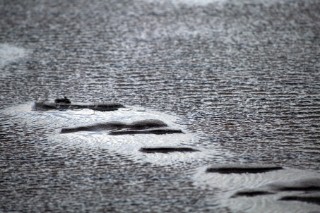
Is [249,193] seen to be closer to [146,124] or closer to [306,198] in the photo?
[306,198]

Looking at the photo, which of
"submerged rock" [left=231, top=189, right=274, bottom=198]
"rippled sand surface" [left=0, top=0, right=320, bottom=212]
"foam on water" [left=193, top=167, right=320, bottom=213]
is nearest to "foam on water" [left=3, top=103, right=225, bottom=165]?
"rippled sand surface" [left=0, top=0, right=320, bottom=212]

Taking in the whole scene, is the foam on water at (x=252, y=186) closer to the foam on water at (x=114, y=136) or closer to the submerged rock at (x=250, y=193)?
the submerged rock at (x=250, y=193)

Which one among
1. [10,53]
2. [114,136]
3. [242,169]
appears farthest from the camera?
[10,53]

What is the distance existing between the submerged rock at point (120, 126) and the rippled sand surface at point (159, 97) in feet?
0.13

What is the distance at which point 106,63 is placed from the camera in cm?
319

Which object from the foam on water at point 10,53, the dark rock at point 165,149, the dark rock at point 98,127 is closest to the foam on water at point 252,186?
the dark rock at point 165,149

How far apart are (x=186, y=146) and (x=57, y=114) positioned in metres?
0.53

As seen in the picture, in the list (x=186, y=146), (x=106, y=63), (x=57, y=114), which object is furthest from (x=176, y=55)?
(x=186, y=146)

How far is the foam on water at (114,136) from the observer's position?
7.14 ft

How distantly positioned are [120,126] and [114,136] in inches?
3.3

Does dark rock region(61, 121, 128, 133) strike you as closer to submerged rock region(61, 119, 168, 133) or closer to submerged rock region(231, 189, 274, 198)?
submerged rock region(61, 119, 168, 133)

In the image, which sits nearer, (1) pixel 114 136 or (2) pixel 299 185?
(2) pixel 299 185

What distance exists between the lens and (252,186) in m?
1.93

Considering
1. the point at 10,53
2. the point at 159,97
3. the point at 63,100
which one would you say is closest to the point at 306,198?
the point at 159,97
